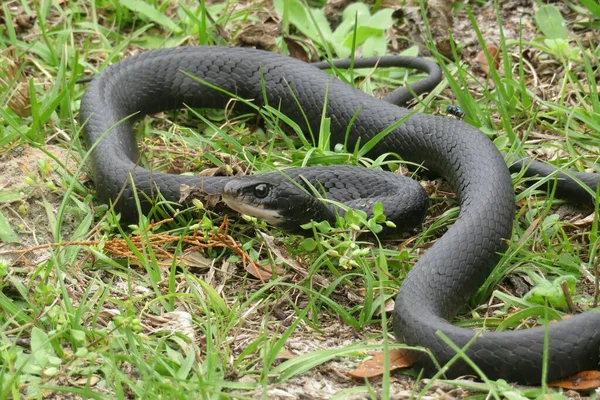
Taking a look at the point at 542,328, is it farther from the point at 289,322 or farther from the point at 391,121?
the point at 391,121

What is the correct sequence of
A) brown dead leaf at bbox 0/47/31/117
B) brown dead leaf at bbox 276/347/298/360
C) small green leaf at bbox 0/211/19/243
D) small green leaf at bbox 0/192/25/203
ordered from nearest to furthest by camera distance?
brown dead leaf at bbox 276/347/298/360 → small green leaf at bbox 0/211/19/243 → small green leaf at bbox 0/192/25/203 → brown dead leaf at bbox 0/47/31/117

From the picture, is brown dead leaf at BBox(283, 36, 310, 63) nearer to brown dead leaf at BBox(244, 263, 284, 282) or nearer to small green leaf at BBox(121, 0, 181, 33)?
small green leaf at BBox(121, 0, 181, 33)

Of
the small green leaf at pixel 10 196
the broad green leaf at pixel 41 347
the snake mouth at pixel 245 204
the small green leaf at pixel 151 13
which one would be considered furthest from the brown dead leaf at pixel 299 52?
the broad green leaf at pixel 41 347

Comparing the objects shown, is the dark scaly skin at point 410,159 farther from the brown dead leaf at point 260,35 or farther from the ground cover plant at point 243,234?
the brown dead leaf at point 260,35

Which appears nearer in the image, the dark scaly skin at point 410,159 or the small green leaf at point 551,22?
the dark scaly skin at point 410,159

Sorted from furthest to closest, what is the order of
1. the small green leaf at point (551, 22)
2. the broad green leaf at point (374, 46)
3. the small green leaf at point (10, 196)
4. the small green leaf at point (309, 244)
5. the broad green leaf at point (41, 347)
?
the small green leaf at point (551, 22), the broad green leaf at point (374, 46), the small green leaf at point (10, 196), the small green leaf at point (309, 244), the broad green leaf at point (41, 347)

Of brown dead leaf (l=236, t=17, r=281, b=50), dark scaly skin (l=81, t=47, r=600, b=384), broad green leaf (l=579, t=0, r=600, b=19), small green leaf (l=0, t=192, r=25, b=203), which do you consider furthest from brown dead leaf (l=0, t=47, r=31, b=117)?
broad green leaf (l=579, t=0, r=600, b=19)

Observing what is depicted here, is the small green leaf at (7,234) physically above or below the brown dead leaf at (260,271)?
above
